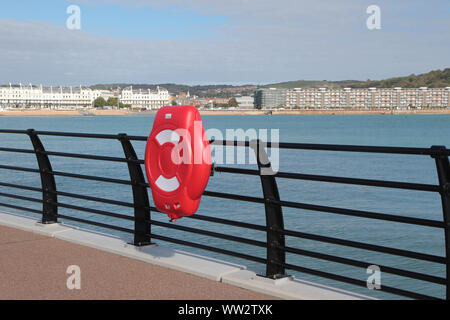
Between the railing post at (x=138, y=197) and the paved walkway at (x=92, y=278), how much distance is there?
33 cm

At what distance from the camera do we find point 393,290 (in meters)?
3.60

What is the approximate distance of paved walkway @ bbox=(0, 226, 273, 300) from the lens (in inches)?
147

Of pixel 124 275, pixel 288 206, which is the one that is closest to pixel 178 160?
pixel 288 206

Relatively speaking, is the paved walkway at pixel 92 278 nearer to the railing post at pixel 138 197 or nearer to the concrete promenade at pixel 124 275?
the concrete promenade at pixel 124 275

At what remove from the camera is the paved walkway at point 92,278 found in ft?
12.3

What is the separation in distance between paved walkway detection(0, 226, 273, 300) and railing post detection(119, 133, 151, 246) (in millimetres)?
326

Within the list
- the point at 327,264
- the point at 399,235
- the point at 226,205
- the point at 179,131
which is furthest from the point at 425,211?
the point at 179,131

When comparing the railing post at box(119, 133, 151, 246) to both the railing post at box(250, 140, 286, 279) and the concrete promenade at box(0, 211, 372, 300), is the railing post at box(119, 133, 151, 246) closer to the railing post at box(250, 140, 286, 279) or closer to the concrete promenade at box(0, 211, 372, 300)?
the concrete promenade at box(0, 211, 372, 300)

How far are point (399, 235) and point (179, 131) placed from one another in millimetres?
13233

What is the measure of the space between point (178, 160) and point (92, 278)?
1.10 m

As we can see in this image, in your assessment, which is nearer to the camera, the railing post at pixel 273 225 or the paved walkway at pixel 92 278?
the paved walkway at pixel 92 278

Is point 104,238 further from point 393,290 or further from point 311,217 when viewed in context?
point 311,217

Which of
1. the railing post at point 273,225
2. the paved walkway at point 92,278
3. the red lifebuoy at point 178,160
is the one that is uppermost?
the red lifebuoy at point 178,160

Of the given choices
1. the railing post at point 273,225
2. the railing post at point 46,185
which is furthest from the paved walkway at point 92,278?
the railing post at point 46,185
